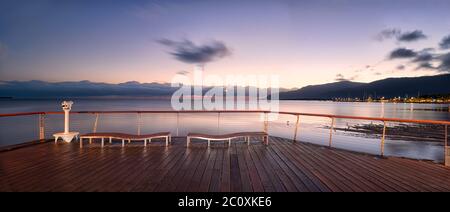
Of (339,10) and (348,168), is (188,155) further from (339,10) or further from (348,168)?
(339,10)

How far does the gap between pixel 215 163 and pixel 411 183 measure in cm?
293

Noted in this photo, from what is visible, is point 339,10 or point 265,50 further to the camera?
point 265,50

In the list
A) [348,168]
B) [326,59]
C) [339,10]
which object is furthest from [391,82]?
[348,168]

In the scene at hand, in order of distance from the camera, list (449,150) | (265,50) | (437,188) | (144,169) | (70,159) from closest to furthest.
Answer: (437,188) < (144,169) < (449,150) < (70,159) < (265,50)

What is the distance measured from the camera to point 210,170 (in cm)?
357

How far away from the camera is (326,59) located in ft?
78.3

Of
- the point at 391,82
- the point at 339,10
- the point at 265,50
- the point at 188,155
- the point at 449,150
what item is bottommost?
the point at 188,155

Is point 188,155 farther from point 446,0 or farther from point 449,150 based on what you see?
point 446,0

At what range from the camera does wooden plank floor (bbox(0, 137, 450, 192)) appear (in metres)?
2.85

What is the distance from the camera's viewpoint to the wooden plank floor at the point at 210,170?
9.36ft

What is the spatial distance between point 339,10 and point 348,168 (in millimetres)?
12627
